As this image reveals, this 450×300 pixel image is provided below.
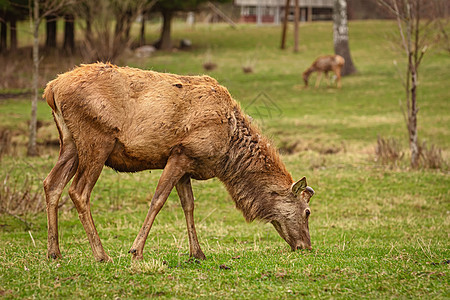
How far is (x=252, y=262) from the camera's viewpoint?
6.77 meters

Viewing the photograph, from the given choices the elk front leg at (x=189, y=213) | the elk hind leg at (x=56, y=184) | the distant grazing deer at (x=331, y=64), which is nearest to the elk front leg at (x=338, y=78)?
the distant grazing deer at (x=331, y=64)

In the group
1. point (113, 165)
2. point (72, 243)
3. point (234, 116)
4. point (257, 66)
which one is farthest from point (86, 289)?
point (257, 66)

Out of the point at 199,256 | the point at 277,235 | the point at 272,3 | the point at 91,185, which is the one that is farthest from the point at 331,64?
the point at 272,3

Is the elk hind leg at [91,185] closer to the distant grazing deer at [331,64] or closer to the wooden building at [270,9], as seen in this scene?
the distant grazing deer at [331,64]

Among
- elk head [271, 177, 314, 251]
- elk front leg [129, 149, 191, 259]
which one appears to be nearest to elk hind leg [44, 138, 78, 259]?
elk front leg [129, 149, 191, 259]

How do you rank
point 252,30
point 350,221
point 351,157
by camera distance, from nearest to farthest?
point 350,221
point 351,157
point 252,30

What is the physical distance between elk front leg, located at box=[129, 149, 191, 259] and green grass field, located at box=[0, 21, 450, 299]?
9.9 inches

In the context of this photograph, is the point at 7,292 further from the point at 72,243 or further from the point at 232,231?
the point at 232,231

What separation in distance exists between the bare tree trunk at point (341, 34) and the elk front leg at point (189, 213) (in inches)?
963

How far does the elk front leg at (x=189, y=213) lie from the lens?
7238mm

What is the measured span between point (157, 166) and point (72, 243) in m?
2.93

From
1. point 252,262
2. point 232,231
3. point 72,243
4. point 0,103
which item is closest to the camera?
point 252,262

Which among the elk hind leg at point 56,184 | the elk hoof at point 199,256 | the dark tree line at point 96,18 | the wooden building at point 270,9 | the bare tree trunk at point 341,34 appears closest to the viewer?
the elk hind leg at point 56,184

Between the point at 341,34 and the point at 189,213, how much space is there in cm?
2502
